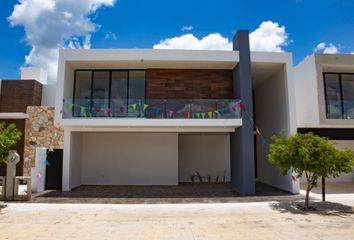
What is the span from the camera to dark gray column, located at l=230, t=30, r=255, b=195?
11.8m

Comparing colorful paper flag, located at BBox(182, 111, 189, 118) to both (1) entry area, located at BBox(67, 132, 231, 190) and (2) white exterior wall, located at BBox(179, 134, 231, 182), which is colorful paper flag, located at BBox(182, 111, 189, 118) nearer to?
(1) entry area, located at BBox(67, 132, 231, 190)

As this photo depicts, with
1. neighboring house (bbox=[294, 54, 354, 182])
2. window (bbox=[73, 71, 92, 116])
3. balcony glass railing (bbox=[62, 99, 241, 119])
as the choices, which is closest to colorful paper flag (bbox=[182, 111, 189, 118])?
balcony glass railing (bbox=[62, 99, 241, 119])

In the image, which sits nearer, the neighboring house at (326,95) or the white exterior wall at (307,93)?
the neighboring house at (326,95)

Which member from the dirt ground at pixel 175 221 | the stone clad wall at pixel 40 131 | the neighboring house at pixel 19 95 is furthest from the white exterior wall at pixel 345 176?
the neighboring house at pixel 19 95

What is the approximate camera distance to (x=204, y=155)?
55.1ft

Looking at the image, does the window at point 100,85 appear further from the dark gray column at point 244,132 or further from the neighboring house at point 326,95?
the neighboring house at point 326,95

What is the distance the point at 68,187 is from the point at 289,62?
39.4ft

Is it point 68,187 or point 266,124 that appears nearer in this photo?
point 68,187

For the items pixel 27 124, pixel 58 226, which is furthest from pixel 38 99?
pixel 58 226

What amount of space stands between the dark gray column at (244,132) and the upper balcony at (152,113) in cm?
45

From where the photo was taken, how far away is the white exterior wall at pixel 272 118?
1282 centimetres

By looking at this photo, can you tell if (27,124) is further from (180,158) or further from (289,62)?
(289,62)

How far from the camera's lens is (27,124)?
53.5ft

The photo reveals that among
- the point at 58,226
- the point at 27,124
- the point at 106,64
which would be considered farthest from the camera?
the point at 27,124
